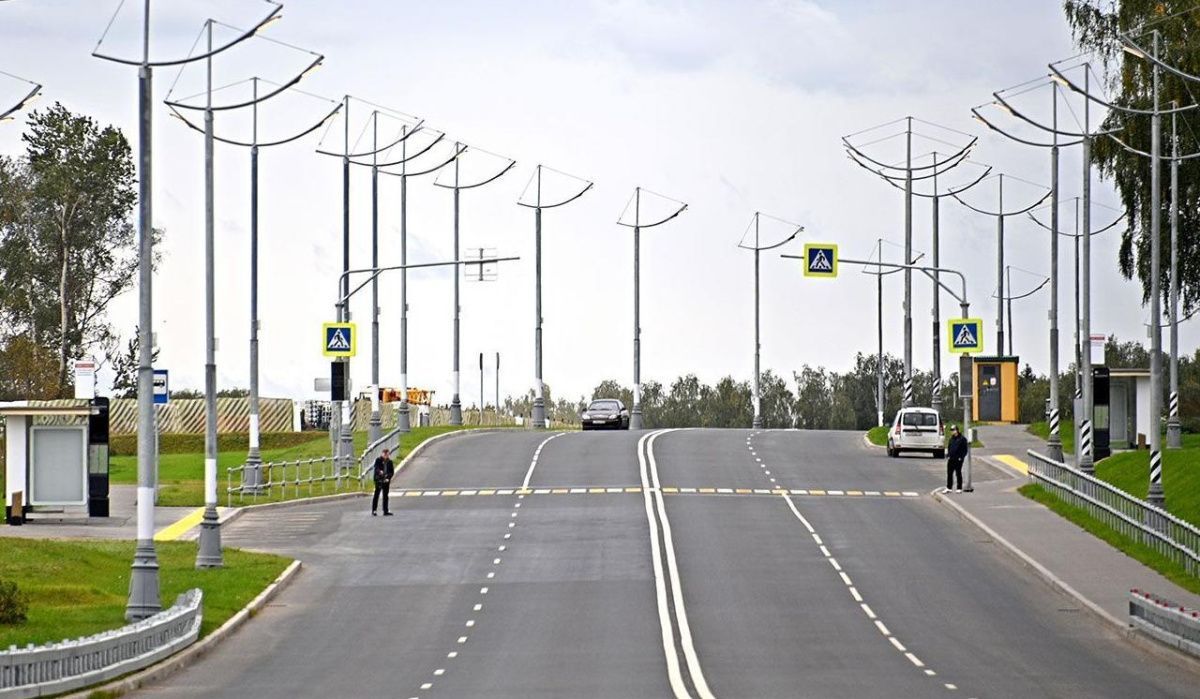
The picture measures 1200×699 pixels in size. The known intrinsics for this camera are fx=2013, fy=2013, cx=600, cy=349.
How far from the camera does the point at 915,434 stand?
65.6 m

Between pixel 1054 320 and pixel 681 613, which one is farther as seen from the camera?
pixel 1054 320

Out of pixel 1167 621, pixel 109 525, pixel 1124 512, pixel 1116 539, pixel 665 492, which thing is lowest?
pixel 1167 621

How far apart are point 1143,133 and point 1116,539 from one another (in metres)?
25.0

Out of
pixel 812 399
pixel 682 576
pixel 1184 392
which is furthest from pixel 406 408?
pixel 812 399

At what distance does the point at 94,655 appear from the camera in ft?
81.0

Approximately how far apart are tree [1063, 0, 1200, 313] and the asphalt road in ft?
44.8

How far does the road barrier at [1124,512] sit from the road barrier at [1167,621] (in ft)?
21.2

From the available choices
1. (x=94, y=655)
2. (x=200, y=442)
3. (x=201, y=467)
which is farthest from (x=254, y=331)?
(x=200, y=442)

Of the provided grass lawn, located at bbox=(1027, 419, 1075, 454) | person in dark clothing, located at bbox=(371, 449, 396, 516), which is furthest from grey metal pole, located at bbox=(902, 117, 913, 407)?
person in dark clothing, located at bbox=(371, 449, 396, 516)

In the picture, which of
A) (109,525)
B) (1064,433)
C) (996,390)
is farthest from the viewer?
(996,390)

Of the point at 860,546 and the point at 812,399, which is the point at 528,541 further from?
the point at 812,399

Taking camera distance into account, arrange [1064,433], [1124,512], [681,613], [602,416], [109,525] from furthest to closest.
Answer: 1. [602,416]
2. [1064,433]
3. [109,525]
4. [1124,512]
5. [681,613]

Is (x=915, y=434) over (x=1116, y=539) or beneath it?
over

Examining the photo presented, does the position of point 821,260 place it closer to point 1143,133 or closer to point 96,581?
point 1143,133
